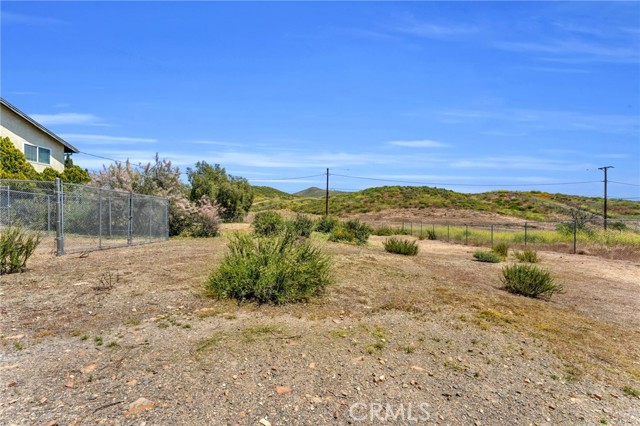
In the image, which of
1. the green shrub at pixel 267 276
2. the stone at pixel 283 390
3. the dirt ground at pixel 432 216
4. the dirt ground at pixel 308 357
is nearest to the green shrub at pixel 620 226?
the dirt ground at pixel 432 216

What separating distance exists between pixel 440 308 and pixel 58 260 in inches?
393

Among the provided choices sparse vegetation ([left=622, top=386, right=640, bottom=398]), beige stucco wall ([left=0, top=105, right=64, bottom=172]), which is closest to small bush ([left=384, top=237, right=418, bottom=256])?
sparse vegetation ([left=622, top=386, right=640, bottom=398])

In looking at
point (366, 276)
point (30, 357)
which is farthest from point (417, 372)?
point (366, 276)

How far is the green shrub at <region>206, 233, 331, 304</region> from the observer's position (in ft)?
22.7

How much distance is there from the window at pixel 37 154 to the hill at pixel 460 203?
3475 cm

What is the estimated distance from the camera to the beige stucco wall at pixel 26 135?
25.0 meters

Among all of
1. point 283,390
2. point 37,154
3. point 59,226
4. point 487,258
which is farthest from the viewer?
point 37,154

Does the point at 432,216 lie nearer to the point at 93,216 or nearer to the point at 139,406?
the point at 93,216

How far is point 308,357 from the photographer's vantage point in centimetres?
480

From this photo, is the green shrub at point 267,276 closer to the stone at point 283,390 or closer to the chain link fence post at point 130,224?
the stone at point 283,390

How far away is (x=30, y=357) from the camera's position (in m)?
4.58

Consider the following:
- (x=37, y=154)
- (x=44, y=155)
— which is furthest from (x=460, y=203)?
(x=37, y=154)

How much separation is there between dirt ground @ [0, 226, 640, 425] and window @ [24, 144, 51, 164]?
2240 centimetres

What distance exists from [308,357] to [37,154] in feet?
96.5
